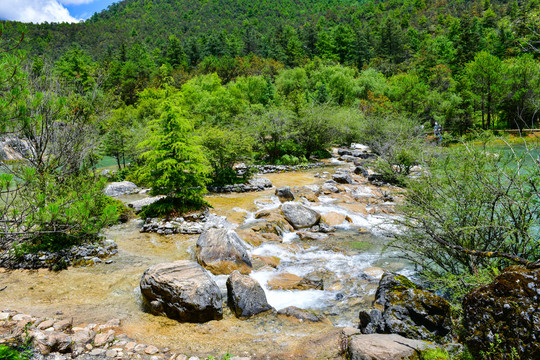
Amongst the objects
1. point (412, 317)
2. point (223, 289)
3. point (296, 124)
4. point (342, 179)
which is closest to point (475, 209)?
point (412, 317)

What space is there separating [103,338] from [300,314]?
3775 millimetres

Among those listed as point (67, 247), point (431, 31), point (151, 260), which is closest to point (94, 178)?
point (67, 247)

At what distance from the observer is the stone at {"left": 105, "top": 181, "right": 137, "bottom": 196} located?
677 inches

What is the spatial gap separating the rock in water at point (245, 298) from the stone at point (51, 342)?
3081mm

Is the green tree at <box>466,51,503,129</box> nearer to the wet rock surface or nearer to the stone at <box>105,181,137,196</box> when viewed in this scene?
the stone at <box>105,181,137,196</box>

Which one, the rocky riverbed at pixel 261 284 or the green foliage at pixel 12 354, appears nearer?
the green foliage at pixel 12 354

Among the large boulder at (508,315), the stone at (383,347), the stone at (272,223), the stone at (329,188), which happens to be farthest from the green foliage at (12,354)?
the stone at (329,188)

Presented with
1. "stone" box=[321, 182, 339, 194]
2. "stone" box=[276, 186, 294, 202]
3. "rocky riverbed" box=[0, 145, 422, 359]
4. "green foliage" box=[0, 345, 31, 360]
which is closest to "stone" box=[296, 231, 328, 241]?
"rocky riverbed" box=[0, 145, 422, 359]

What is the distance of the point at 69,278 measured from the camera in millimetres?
7582

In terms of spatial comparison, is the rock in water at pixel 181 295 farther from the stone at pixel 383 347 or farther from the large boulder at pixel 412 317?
the large boulder at pixel 412 317

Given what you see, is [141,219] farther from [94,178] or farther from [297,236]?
[297,236]

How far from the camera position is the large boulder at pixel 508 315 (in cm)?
333

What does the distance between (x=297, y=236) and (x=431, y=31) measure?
306 ft

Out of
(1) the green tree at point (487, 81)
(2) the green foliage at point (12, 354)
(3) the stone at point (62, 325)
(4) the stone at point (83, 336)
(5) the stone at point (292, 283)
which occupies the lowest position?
(5) the stone at point (292, 283)
